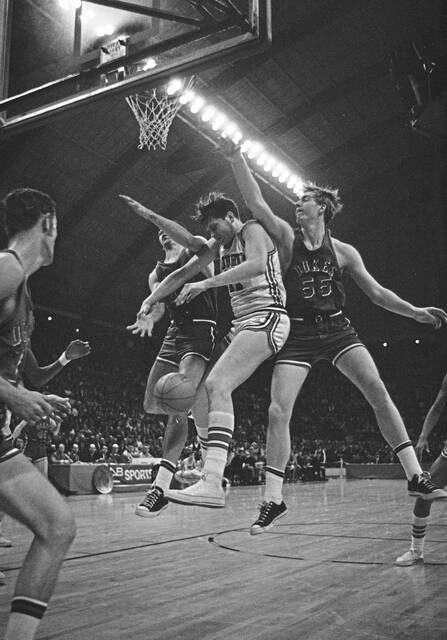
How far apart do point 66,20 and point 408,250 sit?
18111 millimetres

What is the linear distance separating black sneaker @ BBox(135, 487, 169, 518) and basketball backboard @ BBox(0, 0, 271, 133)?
10.0 feet

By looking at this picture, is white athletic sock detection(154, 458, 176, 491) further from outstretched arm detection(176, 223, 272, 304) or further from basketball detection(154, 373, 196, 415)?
outstretched arm detection(176, 223, 272, 304)

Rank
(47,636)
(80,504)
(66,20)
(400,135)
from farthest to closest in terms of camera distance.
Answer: (400,135) → (80,504) → (66,20) → (47,636)

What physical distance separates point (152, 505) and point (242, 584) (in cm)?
70

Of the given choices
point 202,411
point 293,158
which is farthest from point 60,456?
point 293,158

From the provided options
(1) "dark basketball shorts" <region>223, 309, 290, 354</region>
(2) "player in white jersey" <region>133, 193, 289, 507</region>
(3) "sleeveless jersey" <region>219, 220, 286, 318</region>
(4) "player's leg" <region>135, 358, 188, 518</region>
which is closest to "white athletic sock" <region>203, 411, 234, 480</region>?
(2) "player in white jersey" <region>133, 193, 289, 507</region>

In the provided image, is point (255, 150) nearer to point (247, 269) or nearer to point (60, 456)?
point (60, 456)

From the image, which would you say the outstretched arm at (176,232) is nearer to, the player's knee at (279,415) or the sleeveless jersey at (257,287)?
the sleeveless jersey at (257,287)

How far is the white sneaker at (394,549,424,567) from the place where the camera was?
14.6ft

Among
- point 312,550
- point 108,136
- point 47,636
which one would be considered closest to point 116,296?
point 108,136

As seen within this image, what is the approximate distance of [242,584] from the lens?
3830mm

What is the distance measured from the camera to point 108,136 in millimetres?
15711

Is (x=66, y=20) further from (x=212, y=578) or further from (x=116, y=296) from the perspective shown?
(x=116, y=296)

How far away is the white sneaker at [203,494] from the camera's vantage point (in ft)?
11.2
